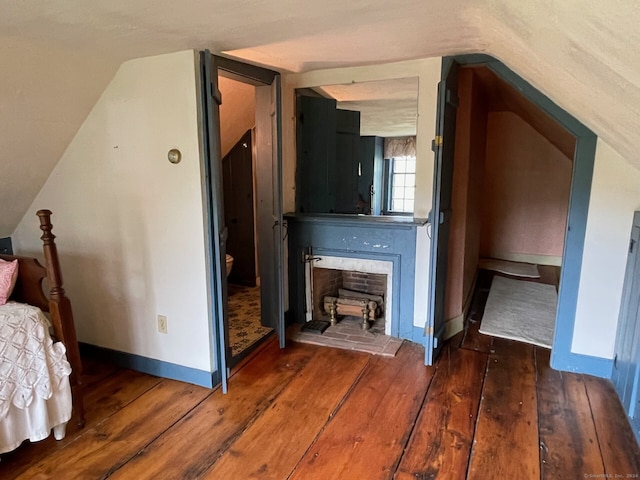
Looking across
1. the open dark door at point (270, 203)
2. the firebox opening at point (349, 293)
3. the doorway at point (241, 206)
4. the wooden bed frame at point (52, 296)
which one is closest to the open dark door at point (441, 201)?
the firebox opening at point (349, 293)

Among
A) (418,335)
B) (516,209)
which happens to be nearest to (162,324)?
(418,335)

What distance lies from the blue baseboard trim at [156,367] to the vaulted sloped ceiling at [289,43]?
1.09 m

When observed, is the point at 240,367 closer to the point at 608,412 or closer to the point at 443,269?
the point at 443,269

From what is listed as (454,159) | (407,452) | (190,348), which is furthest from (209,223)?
(454,159)

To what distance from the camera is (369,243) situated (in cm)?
301

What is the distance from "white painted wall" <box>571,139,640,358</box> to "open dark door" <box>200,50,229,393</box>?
2.20 metres

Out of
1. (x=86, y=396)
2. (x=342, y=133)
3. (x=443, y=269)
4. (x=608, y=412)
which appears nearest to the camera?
(x=608, y=412)

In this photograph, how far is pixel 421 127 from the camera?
107 inches

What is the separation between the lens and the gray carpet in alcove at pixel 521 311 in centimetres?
317

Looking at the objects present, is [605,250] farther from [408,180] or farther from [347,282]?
[408,180]

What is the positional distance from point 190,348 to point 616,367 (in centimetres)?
256

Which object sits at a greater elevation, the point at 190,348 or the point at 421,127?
the point at 421,127

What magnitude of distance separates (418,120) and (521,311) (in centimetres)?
210

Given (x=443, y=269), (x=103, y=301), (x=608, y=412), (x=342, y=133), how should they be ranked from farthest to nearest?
1. (x=342, y=133)
2. (x=443, y=269)
3. (x=103, y=301)
4. (x=608, y=412)
